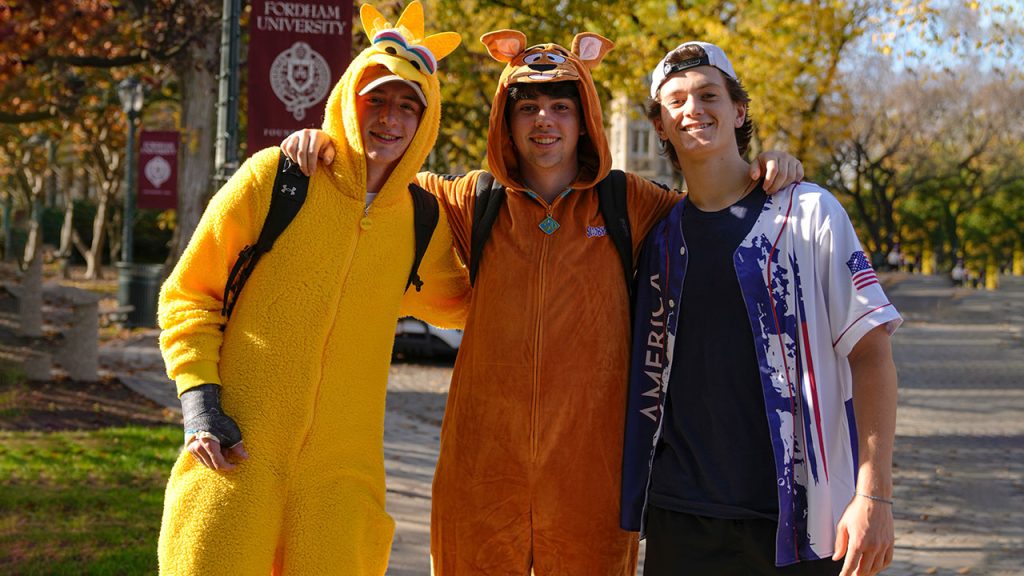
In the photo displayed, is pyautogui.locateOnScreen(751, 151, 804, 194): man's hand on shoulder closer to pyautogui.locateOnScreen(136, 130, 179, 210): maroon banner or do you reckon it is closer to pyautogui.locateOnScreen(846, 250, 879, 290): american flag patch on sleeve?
pyautogui.locateOnScreen(846, 250, 879, 290): american flag patch on sleeve

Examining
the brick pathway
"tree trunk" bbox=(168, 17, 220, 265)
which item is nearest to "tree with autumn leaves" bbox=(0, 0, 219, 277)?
"tree trunk" bbox=(168, 17, 220, 265)

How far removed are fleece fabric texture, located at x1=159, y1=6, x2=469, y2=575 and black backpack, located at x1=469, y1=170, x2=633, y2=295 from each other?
44 centimetres

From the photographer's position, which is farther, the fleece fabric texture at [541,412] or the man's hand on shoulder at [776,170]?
the fleece fabric texture at [541,412]

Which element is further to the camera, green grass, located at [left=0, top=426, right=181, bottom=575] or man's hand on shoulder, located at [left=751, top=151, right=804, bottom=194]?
green grass, located at [left=0, top=426, right=181, bottom=575]

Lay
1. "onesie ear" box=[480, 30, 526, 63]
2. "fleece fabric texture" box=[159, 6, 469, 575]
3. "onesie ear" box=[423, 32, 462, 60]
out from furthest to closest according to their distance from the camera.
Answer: "onesie ear" box=[480, 30, 526, 63], "onesie ear" box=[423, 32, 462, 60], "fleece fabric texture" box=[159, 6, 469, 575]

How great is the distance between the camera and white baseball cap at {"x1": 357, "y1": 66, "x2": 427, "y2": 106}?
3188 millimetres

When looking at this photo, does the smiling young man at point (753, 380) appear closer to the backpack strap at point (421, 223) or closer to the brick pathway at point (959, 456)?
the backpack strap at point (421, 223)

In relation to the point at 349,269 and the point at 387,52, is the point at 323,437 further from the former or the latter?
the point at 387,52

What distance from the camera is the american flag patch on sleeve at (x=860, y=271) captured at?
117 inches

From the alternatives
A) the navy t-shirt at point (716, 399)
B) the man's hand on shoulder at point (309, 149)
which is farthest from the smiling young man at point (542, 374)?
the man's hand on shoulder at point (309, 149)

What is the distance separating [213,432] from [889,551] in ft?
6.18

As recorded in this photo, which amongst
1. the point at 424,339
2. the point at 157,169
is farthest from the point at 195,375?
the point at 157,169

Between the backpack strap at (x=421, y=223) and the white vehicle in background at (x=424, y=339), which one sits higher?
the backpack strap at (x=421, y=223)

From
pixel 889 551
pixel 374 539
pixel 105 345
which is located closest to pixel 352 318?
pixel 374 539
